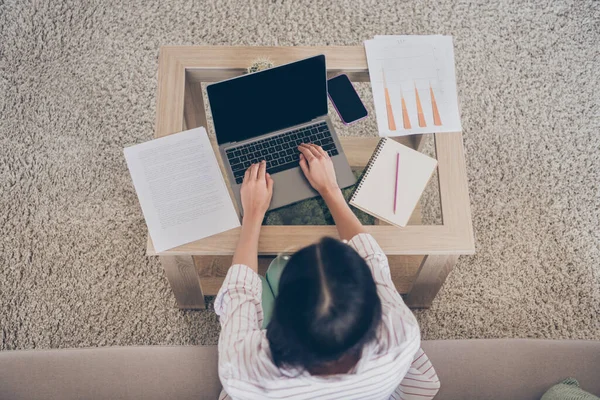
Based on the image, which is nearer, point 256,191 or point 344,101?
point 256,191

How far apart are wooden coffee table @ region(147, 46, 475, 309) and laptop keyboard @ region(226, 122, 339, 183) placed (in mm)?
101

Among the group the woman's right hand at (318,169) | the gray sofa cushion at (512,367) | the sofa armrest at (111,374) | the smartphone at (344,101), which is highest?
the smartphone at (344,101)

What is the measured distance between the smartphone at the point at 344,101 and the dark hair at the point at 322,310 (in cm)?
56

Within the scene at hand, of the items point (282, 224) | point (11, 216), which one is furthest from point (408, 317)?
point (11, 216)

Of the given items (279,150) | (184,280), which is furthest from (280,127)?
(184,280)

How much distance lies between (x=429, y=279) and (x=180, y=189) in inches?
27.9

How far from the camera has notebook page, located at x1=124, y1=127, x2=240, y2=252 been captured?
956 mm

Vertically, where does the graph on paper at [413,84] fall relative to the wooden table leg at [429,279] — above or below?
above

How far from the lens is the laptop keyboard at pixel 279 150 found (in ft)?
3.41

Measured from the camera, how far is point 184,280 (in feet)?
3.92

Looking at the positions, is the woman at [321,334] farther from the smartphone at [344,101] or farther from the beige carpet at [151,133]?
the beige carpet at [151,133]

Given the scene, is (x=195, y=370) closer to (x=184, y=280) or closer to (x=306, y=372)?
(x=184, y=280)

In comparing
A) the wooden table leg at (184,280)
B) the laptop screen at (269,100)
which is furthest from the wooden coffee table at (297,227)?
the laptop screen at (269,100)

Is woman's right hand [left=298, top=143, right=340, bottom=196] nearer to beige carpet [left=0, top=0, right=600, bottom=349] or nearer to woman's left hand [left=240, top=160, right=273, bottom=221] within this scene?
woman's left hand [left=240, top=160, right=273, bottom=221]
